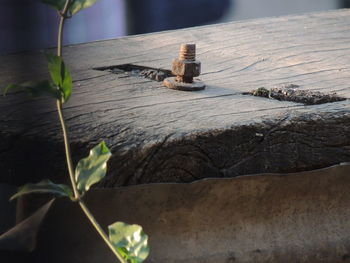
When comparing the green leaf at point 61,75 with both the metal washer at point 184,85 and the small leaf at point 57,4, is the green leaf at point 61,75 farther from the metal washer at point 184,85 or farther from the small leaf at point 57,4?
the metal washer at point 184,85

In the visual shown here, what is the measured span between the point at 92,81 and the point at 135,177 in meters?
0.45

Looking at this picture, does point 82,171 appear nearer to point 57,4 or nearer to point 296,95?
point 57,4

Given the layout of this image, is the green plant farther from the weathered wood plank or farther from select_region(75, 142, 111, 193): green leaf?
the weathered wood plank

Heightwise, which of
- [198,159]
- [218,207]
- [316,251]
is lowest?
[316,251]

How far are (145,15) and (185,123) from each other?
8.14ft

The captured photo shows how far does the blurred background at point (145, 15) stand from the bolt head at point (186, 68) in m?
0.27

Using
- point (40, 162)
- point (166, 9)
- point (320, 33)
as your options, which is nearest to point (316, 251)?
point (40, 162)

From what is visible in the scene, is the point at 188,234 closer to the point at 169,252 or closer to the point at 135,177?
the point at 169,252

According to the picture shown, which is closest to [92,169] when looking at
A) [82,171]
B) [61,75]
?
[82,171]

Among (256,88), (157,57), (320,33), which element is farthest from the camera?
(320,33)

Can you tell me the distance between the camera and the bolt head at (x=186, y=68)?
1.49 meters

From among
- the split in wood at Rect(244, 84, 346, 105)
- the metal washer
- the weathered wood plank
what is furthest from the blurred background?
the split in wood at Rect(244, 84, 346, 105)

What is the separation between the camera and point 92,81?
154 cm

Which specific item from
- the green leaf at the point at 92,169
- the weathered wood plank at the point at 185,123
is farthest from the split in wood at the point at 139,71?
the green leaf at the point at 92,169
